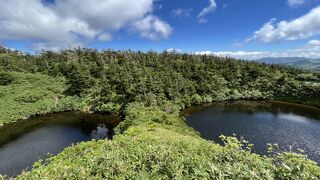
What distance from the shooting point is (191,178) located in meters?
8.49

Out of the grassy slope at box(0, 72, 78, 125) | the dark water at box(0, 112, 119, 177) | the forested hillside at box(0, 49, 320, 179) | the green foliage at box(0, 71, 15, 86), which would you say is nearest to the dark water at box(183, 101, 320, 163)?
the forested hillside at box(0, 49, 320, 179)

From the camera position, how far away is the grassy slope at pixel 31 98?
64.5 m

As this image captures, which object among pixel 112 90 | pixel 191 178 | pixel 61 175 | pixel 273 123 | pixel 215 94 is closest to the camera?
pixel 191 178

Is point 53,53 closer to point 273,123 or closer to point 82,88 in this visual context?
point 82,88

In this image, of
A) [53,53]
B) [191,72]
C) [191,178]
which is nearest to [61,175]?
[191,178]

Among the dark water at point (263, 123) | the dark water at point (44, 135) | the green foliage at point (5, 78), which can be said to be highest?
the green foliage at point (5, 78)

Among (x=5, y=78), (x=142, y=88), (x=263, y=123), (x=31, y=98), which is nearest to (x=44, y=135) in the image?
(x=142, y=88)

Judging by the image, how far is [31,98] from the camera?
7144cm

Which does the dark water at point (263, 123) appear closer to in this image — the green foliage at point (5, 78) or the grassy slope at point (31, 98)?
the grassy slope at point (31, 98)

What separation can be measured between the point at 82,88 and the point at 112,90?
37.1ft

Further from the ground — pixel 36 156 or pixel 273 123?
pixel 36 156

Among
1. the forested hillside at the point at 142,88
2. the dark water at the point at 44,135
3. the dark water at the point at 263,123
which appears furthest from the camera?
the forested hillside at the point at 142,88

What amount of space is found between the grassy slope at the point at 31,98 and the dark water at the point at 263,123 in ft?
134

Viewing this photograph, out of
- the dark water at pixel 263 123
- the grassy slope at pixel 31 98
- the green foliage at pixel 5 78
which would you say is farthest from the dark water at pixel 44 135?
the green foliage at pixel 5 78
